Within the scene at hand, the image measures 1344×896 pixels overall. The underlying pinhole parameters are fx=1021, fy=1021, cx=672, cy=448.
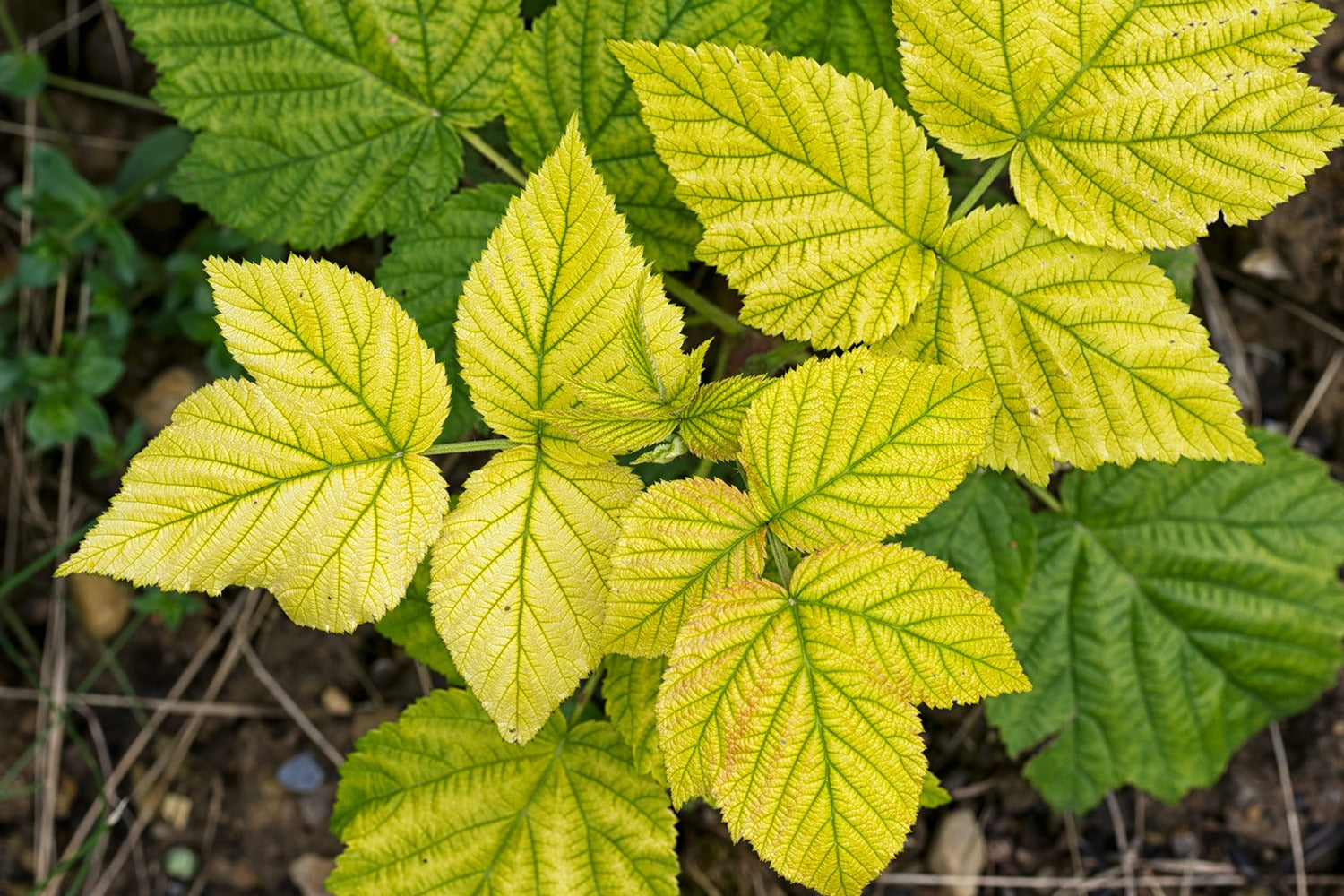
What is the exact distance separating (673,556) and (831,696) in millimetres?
382

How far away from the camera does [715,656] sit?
1.85 metres

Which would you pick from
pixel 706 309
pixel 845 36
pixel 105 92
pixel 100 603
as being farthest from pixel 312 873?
pixel 845 36

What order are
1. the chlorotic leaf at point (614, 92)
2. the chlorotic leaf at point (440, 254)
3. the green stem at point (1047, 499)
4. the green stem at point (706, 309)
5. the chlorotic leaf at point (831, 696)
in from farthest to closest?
the green stem at point (1047, 499)
the green stem at point (706, 309)
the chlorotic leaf at point (440, 254)
the chlorotic leaf at point (614, 92)
the chlorotic leaf at point (831, 696)

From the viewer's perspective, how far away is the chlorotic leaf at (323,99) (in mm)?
2508

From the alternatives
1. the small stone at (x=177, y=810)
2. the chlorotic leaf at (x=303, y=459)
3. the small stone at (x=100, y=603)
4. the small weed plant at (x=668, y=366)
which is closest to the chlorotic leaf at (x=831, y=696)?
the small weed plant at (x=668, y=366)

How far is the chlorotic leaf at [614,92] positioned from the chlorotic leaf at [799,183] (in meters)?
0.36

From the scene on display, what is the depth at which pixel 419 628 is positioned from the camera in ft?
8.37

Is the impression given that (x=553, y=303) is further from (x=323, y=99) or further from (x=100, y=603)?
(x=100, y=603)

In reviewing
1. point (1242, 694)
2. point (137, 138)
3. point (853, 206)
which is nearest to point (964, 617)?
point (853, 206)

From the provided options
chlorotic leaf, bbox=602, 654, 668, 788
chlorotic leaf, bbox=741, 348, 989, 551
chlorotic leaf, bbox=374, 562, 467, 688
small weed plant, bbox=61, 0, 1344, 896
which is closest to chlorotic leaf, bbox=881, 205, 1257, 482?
small weed plant, bbox=61, 0, 1344, 896

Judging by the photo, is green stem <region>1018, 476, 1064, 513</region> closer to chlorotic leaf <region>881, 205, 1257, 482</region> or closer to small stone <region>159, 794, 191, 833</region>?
chlorotic leaf <region>881, 205, 1257, 482</region>

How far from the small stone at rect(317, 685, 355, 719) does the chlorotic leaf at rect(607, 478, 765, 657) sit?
7.04 ft

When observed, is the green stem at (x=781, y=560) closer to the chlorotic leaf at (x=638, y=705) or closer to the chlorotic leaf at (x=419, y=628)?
the chlorotic leaf at (x=638, y=705)

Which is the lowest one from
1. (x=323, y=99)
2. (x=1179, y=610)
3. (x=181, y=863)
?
(x=181, y=863)
